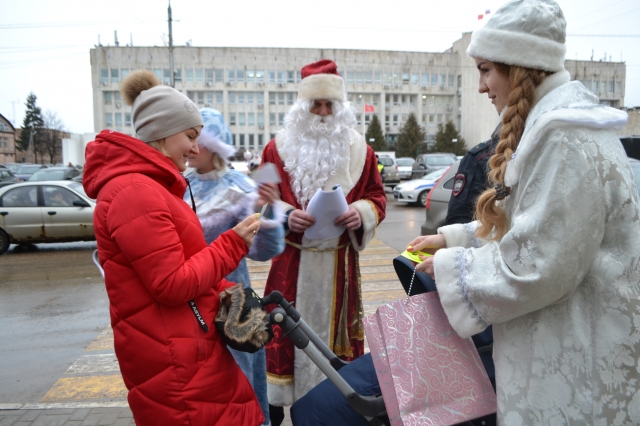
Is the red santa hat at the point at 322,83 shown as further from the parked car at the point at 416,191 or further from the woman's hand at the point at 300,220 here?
the parked car at the point at 416,191

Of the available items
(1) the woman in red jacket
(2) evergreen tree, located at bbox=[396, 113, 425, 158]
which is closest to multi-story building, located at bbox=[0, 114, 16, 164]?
(2) evergreen tree, located at bbox=[396, 113, 425, 158]

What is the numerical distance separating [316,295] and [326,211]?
0.57 metres

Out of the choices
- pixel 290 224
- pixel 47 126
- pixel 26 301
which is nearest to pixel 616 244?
pixel 290 224

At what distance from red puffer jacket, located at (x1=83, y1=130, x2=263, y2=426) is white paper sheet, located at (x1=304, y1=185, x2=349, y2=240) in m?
0.99

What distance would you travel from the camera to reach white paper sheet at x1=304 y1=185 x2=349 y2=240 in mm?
2730

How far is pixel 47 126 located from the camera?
2689 inches

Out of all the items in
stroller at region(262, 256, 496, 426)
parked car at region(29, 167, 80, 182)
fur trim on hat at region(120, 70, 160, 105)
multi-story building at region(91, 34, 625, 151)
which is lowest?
parked car at region(29, 167, 80, 182)

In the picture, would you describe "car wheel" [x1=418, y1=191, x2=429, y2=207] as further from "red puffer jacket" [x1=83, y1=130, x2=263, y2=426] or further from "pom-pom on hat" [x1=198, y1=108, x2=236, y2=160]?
"red puffer jacket" [x1=83, y1=130, x2=263, y2=426]

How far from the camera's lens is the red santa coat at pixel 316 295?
3045 millimetres

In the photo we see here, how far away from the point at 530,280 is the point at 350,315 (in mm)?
1901

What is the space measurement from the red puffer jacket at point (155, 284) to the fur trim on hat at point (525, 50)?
3.76 feet

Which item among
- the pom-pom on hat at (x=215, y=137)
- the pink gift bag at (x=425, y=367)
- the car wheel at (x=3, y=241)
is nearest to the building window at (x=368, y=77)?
the car wheel at (x=3, y=241)

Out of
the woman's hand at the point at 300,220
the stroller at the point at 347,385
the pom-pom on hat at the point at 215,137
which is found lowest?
the stroller at the point at 347,385

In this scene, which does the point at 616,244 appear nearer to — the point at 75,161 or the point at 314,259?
the point at 314,259
